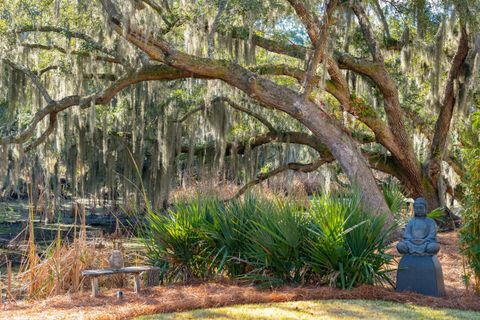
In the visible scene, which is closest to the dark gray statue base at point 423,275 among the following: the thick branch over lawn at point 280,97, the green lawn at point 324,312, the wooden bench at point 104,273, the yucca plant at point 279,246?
the green lawn at point 324,312

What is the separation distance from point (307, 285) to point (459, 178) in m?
8.89

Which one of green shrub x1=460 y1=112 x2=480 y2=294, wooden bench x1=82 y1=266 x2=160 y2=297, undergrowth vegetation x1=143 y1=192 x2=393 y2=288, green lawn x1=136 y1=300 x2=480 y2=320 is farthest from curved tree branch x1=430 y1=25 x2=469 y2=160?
wooden bench x1=82 y1=266 x2=160 y2=297

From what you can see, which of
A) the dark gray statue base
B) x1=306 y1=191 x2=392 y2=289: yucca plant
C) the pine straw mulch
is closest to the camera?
the pine straw mulch

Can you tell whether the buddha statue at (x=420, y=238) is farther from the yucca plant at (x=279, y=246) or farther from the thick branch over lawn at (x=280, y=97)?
the thick branch over lawn at (x=280, y=97)

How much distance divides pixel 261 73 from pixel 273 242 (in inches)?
229

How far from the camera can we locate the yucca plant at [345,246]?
6.83 metres

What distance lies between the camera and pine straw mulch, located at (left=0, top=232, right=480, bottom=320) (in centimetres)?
609

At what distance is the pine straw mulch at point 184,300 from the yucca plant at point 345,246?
0.87 feet

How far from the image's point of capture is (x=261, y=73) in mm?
12359

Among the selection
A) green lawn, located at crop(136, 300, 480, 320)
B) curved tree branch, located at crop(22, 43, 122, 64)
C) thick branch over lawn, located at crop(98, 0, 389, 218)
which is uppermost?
curved tree branch, located at crop(22, 43, 122, 64)

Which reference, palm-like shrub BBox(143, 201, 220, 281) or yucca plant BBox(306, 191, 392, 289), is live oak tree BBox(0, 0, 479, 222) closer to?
yucca plant BBox(306, 191, 392, 289)

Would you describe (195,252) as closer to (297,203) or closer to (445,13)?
(297,203)

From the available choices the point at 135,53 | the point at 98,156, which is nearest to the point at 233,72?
the point at 135,53

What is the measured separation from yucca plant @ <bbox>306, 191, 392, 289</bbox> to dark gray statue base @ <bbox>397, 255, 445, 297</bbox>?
0.75ft
